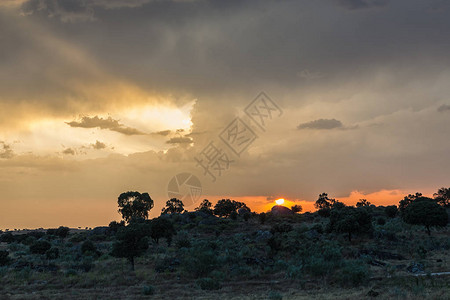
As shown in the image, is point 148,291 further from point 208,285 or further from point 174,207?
point 174,207

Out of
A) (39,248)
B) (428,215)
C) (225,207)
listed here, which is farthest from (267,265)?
(225,207)

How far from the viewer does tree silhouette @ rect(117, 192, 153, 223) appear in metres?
113

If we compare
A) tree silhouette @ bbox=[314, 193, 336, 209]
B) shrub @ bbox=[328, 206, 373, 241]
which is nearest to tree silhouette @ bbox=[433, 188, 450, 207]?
tree silhouette @ bbox=[314, 193, 336, 209]

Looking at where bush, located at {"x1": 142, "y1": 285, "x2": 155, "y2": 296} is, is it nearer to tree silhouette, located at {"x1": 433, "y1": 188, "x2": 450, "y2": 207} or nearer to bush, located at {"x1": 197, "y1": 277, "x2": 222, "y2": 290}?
bush, located at {"x1": 197, "y1": 277, "x2": 222, "y2": 290}

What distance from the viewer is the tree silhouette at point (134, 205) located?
113 m

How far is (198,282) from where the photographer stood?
3828 cm

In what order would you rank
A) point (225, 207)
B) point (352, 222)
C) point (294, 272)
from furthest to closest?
point (225, 207) < point (352, 222) < point (294, 272)

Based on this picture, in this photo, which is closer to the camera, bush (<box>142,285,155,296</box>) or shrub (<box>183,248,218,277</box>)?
bush (<box>142,285,155,296</box>)

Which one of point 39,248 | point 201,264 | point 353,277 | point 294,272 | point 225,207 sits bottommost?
point 353,277

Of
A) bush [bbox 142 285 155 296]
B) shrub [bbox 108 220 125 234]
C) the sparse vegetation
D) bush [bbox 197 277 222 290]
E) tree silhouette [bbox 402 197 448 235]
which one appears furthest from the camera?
shrub [bbox 108 220 125 234]

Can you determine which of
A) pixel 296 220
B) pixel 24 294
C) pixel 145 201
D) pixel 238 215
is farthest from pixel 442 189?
pixel 24 294

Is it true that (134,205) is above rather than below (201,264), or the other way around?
above

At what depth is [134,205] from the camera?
112750mm

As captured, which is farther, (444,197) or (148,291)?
(444,197)
